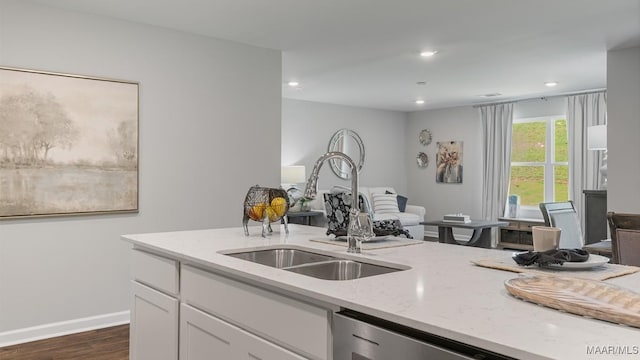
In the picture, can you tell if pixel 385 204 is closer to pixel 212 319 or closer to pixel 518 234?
pixel 518 234

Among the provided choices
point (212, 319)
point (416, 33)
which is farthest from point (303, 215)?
point (212, 319)

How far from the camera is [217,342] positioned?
1.70 metres

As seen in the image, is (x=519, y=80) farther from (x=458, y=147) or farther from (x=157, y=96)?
(x=157, y=96)

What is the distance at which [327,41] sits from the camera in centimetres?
436

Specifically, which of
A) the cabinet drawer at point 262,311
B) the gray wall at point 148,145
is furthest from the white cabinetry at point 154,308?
the gray wall at point 148,145

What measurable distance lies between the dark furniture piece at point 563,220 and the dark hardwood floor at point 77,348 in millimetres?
3265

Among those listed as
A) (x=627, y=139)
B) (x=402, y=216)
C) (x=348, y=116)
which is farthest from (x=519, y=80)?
(x=348, y=116)

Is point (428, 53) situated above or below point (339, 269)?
above

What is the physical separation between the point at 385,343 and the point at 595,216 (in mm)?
4998

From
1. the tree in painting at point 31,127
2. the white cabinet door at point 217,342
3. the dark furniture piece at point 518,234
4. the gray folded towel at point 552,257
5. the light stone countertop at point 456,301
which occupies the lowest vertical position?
the dark furniture piece at point 518,234

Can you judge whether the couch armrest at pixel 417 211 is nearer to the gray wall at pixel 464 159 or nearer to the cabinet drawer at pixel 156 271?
the gray wall at pixel 464 159

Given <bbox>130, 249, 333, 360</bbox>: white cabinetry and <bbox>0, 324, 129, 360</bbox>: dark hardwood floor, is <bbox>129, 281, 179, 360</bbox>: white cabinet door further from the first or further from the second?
<bbox>0, 324, 129, 360</bbox>: dark hardwood floor

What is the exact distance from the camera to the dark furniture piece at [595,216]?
16.8ft

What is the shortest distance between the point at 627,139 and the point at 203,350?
443 cm
